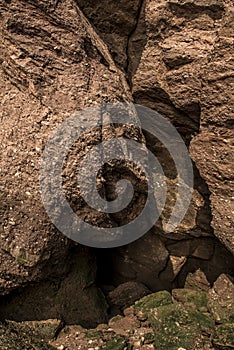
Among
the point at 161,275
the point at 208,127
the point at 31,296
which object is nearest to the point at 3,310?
the point at 31,296

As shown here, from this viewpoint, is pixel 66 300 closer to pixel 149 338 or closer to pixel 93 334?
pixel 93 334

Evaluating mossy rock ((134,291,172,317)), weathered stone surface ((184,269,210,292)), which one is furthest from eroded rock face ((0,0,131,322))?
weathered stone surface ((184,269,210,292))

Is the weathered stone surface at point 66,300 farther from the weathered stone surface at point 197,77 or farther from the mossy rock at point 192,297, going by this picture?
the weathered stone surface at point 197,77

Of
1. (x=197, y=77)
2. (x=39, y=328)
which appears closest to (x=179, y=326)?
(x=39, y=328)

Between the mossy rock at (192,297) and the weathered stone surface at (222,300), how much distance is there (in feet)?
0.33

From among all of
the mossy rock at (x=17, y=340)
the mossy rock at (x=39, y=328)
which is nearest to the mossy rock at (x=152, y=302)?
the mossy rock at (x=39, y=328)

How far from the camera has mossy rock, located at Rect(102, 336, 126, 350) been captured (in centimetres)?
322

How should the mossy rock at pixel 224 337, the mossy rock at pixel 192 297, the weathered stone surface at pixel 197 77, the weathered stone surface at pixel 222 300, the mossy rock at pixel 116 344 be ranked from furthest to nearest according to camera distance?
the mossy rock at pixel 192 297
the weathered stone surface at pixel 222 300
the mossy rock at pixel 116 344
the mossy rock at pixel 224 337
the weathered stone surface at pixel 197 77

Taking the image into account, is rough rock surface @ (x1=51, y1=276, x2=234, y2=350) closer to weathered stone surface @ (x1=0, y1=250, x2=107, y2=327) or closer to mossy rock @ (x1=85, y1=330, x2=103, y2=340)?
mossy rock @ (x1=85, y1=330, x2=103, y2=340)

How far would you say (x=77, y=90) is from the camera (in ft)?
10.3

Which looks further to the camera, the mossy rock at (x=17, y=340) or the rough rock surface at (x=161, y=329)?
the rough rock surface at (x=161, y=329)

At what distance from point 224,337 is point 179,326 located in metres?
0.41

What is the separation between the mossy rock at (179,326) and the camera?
3264mm

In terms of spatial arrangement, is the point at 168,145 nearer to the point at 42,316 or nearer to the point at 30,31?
the point at 30,31
